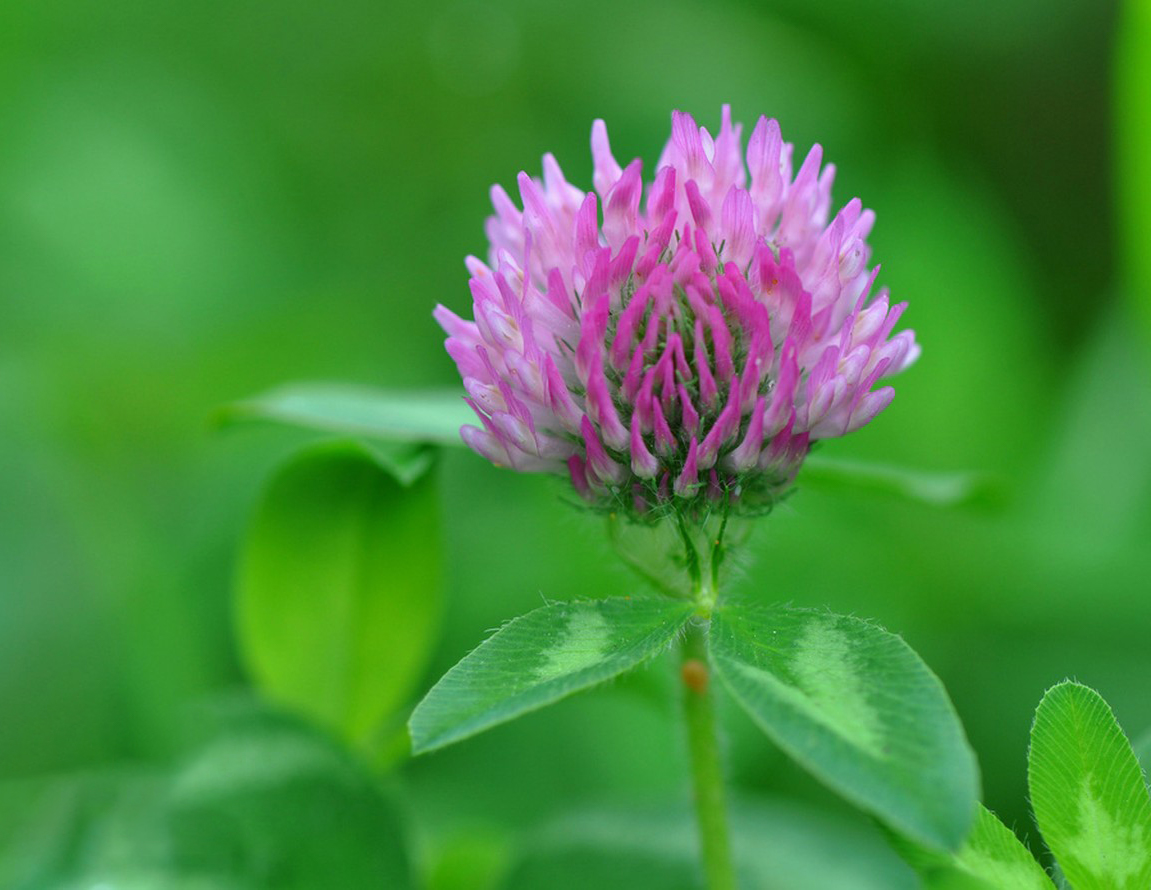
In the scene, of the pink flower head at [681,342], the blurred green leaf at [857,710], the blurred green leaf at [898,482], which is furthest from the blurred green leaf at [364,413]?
the blurred green leaf at [857,710]

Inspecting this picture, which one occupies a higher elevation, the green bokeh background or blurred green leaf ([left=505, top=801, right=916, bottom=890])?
the green bokeh background

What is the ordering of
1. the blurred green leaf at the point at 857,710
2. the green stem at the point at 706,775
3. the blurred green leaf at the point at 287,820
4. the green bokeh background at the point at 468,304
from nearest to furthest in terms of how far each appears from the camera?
the blurred green leaf at the point at 857,710 < the green stem at the point at 706,775 < the blurred green leaf at the point at 287,820 < the green bokeh background at the point at 468,304

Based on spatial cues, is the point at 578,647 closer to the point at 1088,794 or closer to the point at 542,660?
the point at 542,660

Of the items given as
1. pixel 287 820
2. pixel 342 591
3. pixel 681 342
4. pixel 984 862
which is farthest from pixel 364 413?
pixel 984 862

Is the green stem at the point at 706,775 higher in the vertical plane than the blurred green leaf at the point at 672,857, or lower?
higher

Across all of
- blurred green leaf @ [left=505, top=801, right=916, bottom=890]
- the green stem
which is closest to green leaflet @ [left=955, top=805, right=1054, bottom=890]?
the green stem

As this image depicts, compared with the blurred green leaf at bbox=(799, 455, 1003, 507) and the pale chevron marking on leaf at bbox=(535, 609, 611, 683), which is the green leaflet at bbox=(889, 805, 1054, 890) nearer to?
the pale chevron marking on leaf at bbox=(535, 609, 611, 683)

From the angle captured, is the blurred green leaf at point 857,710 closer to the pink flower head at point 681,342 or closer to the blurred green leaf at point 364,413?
the pink flower head at point 681,342
